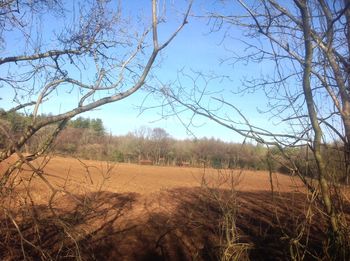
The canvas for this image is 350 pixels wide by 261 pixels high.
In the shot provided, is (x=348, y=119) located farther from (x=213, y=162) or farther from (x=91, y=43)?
(x=91, y=43)

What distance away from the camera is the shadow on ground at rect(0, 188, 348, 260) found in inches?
269

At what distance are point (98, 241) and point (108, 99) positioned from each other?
409 cm

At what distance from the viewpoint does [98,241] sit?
809cm

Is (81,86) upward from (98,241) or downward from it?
upward

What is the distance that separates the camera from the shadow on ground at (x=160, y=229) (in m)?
6.82

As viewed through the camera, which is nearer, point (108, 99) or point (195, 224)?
point (108, 99)

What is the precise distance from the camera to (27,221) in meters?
6.99

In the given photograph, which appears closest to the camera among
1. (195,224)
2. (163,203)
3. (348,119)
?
(348,119)

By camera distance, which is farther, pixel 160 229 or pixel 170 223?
pixel 170 223

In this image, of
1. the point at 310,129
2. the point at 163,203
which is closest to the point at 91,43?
the point at 310,129

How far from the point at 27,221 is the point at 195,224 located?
11.8 feet

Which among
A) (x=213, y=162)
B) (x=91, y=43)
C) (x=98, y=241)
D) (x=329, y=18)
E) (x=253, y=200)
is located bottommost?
(x=98, y=241)

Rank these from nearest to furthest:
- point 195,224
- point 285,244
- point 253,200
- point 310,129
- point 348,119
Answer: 1. point 310,129
2. point 348,119
3. point 285,244
4. point 195,224
5. point 253,200

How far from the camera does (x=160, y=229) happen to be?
8750 mm
